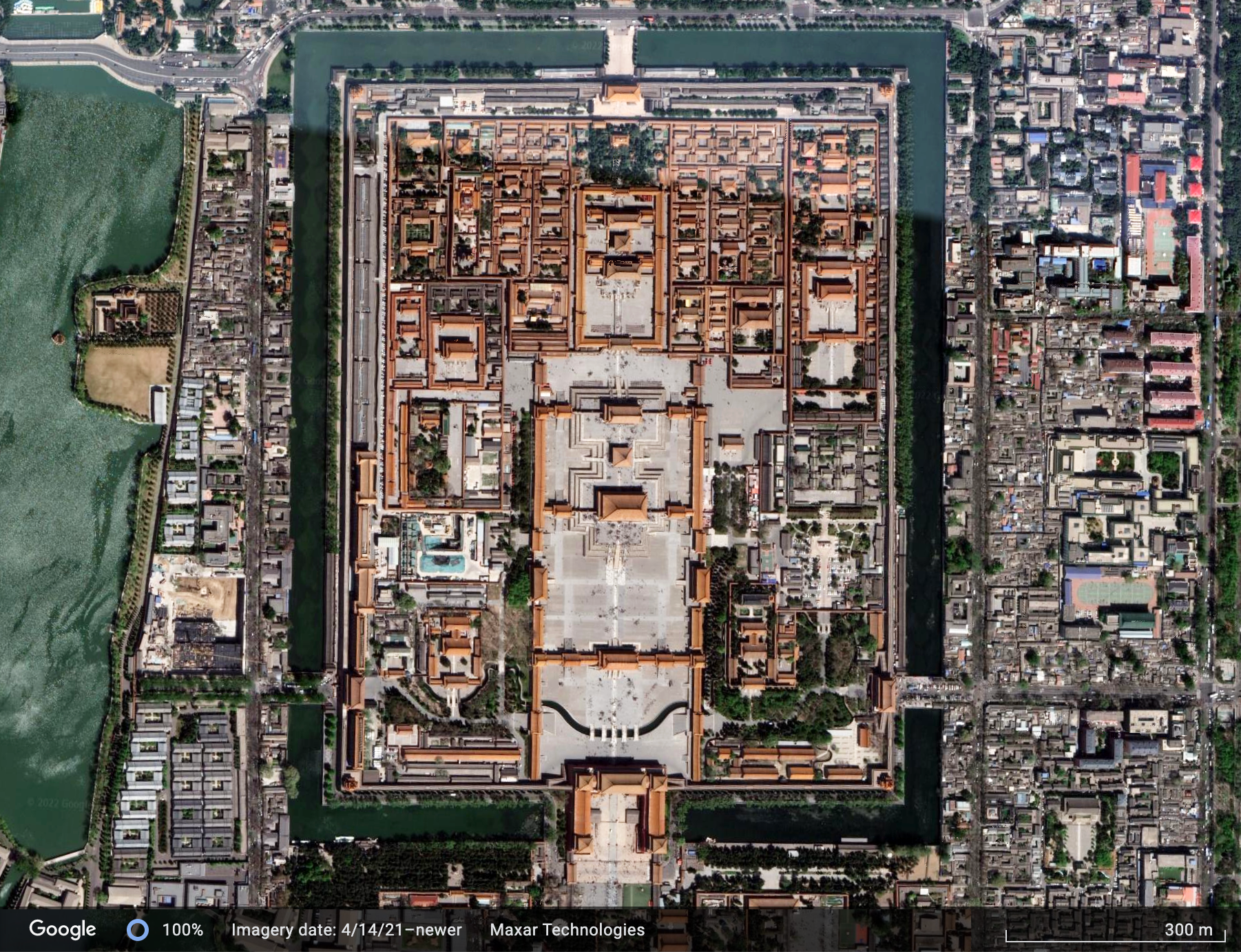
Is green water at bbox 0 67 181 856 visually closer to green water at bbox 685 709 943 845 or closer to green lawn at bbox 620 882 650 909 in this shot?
green lawn at bbox 620 882 650 909

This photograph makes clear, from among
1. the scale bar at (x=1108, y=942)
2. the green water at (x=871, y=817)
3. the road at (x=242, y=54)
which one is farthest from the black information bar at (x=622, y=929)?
the road at (x=242, y=54)

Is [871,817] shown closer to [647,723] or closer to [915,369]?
[647,723]

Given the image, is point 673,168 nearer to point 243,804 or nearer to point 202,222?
point 202,222

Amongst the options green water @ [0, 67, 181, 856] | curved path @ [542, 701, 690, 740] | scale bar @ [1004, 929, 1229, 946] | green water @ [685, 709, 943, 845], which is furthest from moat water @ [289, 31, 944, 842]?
green water @ [0, 67, 181, 856]

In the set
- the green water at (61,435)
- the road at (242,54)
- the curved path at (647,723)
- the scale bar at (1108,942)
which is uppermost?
the road at (242,54)

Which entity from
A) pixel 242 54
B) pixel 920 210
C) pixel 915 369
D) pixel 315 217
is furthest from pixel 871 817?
pixel 242 54

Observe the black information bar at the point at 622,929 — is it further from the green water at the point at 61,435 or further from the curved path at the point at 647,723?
the curved path at the point at 647,723
